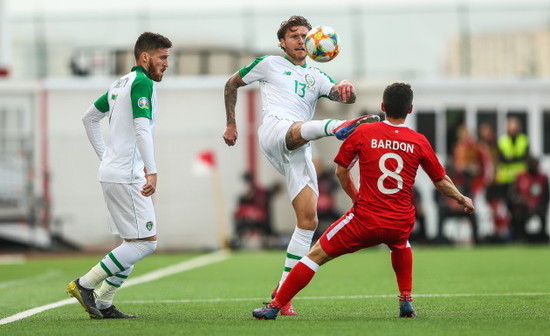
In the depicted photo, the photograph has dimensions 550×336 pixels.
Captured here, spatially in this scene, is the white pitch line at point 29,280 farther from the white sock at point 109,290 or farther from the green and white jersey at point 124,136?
the green and white jersey at point 124,136

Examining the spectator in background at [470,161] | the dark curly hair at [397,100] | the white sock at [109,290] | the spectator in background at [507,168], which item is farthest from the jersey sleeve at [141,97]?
the spectator in background at [470,161]

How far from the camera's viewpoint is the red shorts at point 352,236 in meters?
6.65

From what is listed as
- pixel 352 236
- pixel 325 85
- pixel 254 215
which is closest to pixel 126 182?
pixel 352 236

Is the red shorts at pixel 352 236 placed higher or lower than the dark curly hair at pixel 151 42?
lower

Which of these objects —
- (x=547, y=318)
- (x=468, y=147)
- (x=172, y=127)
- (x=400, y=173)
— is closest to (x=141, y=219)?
(x=400, y=173)

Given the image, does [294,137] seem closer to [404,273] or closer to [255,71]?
[255,71]

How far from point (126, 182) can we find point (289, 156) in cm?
130

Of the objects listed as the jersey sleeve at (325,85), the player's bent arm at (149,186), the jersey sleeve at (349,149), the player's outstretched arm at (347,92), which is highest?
the jersey sleeve at (325,85)

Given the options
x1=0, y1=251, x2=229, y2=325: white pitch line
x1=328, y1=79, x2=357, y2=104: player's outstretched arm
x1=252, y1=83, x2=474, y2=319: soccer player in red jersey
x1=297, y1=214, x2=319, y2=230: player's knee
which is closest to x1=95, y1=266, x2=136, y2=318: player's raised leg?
x1=0, y1=251, x2=229, y2=325: white pitch line

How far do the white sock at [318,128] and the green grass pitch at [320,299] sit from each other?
1.28 meters

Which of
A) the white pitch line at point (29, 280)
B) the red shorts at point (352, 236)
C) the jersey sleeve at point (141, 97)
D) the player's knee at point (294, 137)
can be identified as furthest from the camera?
the white pitch line at point (29, 280)

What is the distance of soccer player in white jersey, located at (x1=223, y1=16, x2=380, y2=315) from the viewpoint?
7.64 meters

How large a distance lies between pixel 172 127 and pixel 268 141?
1405 centimetres

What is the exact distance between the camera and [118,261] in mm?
7160
